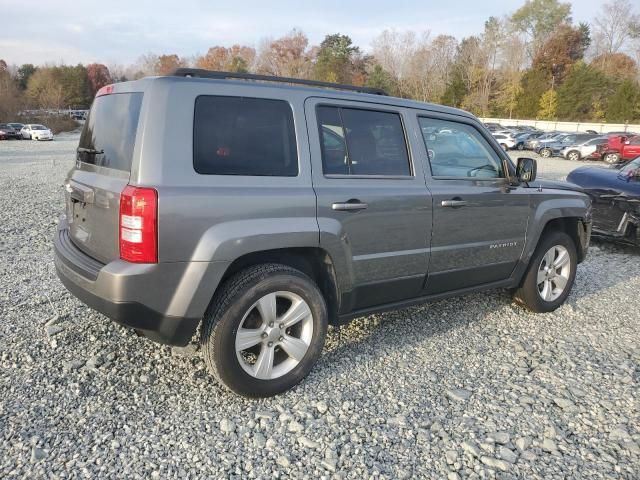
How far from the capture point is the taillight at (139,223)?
258 cm

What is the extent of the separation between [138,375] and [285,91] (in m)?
2.10

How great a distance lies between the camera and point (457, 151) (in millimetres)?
4020

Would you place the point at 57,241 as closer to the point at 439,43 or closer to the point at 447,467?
the point at 447,467

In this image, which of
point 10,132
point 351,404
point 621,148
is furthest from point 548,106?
point 351,404

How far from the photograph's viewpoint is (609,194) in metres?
7.19

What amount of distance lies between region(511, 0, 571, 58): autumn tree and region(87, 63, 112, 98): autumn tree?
2782 inches

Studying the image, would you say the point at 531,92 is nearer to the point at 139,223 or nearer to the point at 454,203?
the point at 454,203

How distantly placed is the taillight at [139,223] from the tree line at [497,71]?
203 ft

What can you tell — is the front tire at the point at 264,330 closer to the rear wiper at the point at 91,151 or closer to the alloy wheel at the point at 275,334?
the alloy wheel at the point at 275,334

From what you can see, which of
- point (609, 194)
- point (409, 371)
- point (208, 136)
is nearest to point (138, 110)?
point (208, 136)

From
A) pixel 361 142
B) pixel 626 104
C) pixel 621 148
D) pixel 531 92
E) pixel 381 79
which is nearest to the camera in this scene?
pixel 361 142

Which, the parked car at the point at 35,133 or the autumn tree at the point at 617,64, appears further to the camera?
the autumn tree at the point at 617,64

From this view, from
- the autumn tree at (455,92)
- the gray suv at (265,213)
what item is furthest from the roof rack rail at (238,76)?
the autumn tree at (455,92)

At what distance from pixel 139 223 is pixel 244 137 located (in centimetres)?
80
